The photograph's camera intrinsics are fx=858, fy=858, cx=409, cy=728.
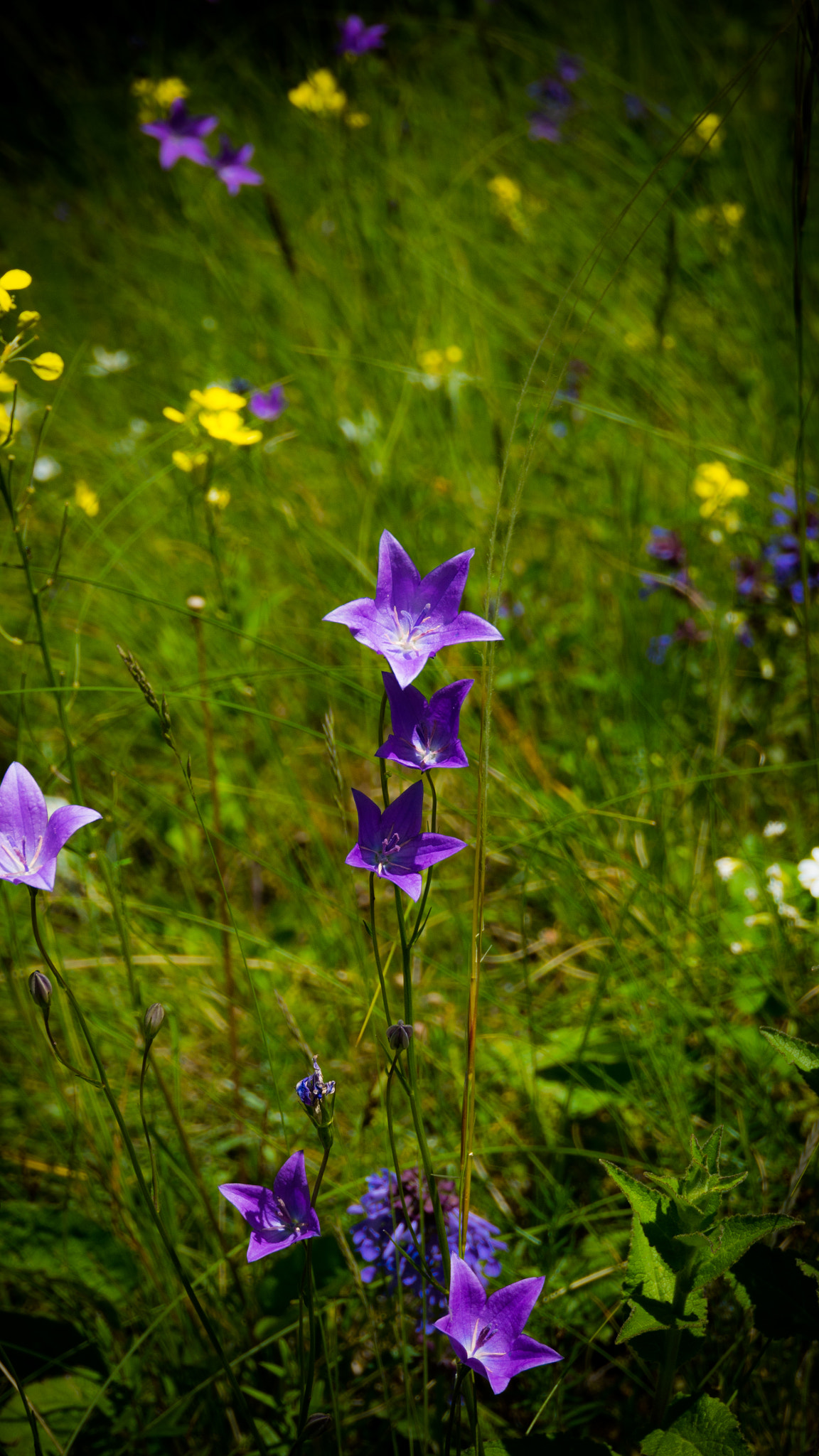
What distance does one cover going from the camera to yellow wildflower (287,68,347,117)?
2785 millimetres

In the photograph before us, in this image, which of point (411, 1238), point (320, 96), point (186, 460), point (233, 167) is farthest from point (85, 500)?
point (411, 1238)

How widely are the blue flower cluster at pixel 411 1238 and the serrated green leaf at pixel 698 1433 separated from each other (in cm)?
25

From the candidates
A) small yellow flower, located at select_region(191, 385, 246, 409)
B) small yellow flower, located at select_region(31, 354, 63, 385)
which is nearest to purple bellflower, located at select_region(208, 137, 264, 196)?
small yellow flower, located at select_region(191, 385, 246, 409)

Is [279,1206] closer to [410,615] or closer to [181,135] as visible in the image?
[410,615]

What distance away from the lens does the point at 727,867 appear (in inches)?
59.9

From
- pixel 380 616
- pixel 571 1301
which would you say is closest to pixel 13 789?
pixel 380 616

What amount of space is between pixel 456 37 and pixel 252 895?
15.8 ft

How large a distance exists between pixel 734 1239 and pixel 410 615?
72 cm

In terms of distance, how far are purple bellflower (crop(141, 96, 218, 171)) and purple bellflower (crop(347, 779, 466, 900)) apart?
2158mm

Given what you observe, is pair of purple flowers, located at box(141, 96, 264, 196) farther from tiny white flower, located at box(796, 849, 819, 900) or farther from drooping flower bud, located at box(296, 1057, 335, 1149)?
drooping flower bud, located at box(296, 1057, 335, 1149)

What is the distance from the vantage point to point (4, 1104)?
161 centimetres

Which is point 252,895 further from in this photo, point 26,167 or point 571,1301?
point 26,167

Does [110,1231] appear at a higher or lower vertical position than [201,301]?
lower

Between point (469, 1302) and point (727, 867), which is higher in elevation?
point (469, 1302)
